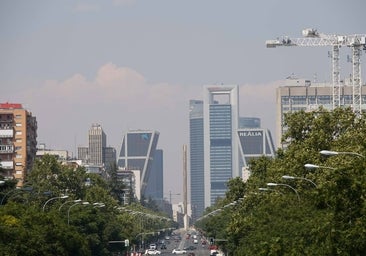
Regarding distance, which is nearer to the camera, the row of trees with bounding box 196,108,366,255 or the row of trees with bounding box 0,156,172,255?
the row of trees with bounding box 196,108,366,255

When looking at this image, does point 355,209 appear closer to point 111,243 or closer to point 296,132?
point 296,132

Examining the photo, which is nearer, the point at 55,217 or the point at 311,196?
the point at 311,196

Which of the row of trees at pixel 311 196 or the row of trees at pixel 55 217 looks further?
the row of trees at pixel 55 217

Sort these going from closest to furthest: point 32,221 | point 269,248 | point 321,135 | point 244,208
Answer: point 269,248 → point 32,221 → point 321,135 → point 244,208

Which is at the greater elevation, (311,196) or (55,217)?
(311,196)

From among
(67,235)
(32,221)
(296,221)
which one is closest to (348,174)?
(296,221)
